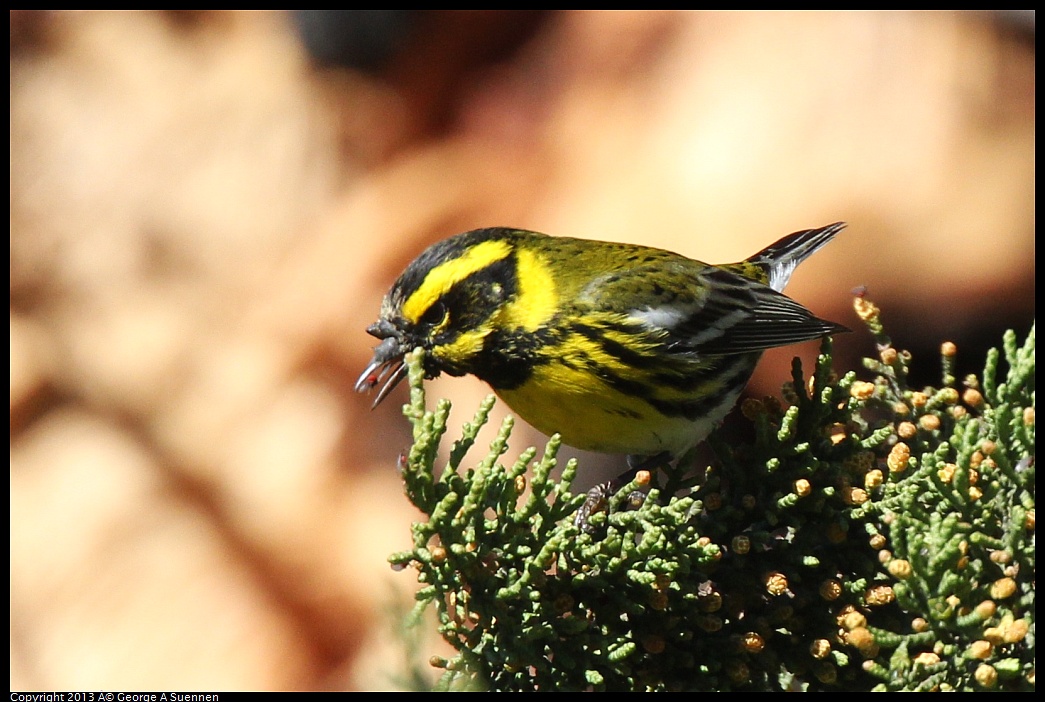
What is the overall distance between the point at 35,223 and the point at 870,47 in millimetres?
4106

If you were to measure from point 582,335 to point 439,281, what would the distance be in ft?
1.01

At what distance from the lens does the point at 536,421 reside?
76.9 inches

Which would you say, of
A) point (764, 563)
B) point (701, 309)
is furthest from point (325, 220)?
point (764, 563)

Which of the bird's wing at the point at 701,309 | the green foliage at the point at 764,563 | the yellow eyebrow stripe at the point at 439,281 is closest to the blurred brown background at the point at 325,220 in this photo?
the bird's wing at the point at 701,309

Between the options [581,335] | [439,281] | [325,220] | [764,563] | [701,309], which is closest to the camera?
[764,563]

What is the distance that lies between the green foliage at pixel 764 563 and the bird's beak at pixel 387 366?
1.25ft

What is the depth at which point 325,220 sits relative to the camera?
485cm

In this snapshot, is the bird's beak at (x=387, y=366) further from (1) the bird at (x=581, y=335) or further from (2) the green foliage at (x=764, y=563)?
(2) the green foliage at (x=764, y=563)

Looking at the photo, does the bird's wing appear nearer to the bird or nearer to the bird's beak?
the bird

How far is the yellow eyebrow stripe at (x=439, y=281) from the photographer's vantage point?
6.04ft

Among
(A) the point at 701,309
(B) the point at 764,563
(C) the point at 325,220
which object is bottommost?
(B) the point at 764,563

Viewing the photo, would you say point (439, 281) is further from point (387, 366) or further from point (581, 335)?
point (581, 335)

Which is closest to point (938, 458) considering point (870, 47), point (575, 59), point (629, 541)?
point (629, 541)

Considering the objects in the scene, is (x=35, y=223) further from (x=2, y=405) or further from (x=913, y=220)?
(x=913, y=220)
